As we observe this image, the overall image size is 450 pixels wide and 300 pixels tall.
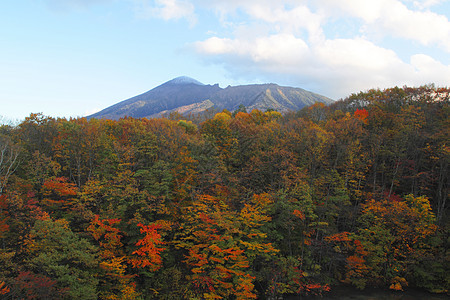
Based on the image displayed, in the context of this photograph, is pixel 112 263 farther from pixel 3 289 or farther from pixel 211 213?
pixel 211 213

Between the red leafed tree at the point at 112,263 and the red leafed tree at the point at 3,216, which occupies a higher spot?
the red leafed tree at the point at 3,216

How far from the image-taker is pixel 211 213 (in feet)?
88.5

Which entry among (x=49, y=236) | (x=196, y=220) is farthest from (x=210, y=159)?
(x=49, y=236)

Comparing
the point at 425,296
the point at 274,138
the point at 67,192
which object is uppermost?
the point at 274,138

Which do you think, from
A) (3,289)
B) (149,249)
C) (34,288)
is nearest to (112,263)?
(149,249)

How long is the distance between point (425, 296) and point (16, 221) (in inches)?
1753

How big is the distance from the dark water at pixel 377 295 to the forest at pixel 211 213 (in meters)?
0.76

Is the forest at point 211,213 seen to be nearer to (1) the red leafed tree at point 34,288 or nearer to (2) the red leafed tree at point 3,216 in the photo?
(1) the red leafed tree at point 34,288

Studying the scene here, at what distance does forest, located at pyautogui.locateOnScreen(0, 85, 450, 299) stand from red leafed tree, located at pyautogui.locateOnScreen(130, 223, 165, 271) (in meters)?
0.18

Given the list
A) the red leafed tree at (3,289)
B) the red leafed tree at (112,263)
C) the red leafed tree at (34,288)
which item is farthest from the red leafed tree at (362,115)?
the red leafed tree at (3,289)

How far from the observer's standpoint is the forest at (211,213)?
24.0 metres

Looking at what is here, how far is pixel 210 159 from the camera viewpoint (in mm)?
34562

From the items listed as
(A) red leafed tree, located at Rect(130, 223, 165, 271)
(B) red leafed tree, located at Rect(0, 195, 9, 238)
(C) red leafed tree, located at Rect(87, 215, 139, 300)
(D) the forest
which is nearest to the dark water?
(D) the forest

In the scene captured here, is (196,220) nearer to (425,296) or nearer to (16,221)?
(16,221)
